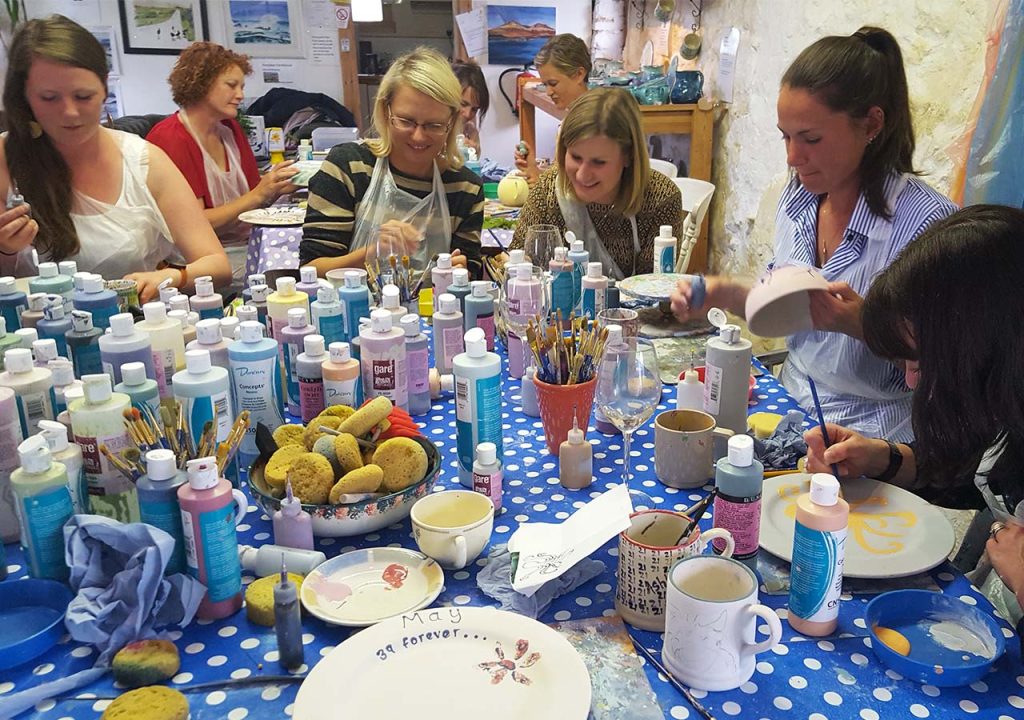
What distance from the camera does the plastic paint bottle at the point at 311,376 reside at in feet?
4.45

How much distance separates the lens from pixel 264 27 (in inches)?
222

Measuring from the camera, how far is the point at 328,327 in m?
1.60

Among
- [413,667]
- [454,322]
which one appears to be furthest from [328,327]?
[413,667]

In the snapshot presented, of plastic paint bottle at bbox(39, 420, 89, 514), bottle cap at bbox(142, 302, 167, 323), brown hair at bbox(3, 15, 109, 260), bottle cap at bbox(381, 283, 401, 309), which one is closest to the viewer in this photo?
plastic paint bottle at bbox(39, 420, 89, 514)

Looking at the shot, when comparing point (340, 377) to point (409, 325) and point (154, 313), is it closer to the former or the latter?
point (409, 325)

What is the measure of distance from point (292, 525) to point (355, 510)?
0.08 meters

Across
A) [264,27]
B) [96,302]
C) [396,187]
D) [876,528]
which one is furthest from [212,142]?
[876,528]

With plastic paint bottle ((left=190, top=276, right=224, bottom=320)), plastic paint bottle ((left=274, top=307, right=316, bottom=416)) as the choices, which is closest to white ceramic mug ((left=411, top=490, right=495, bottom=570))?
plastic paint bottle ((left=274, top=307, right=316, bottom=416))

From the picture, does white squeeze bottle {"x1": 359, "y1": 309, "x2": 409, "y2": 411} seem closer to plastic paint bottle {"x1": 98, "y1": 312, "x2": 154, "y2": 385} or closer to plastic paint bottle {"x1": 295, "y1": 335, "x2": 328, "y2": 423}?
plastic paint bottle {"x1": 295, "y1": 335, "x2": 328, "y2": 423}

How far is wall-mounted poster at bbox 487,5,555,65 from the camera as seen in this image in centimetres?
564

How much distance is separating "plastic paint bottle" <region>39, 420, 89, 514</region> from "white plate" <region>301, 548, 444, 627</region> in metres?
0.32

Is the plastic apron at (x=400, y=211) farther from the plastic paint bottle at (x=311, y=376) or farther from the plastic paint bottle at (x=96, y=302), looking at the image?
the plastic paint bottle at (x=311, y=376)

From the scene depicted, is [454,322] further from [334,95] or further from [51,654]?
[334,95]

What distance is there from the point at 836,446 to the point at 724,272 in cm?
282
